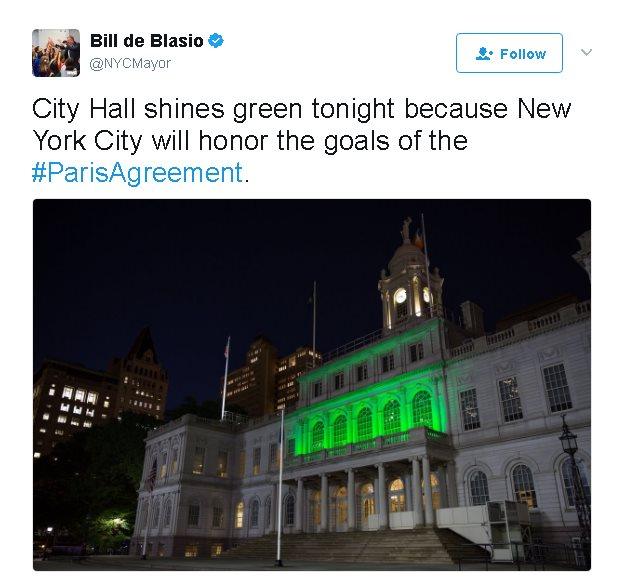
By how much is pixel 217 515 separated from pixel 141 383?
10168 centimetres

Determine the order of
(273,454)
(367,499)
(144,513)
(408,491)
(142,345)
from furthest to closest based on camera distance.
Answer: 1. (142,345)
2. (144,513)
3. (273,454)
4. (367,499)
5. (408,491)

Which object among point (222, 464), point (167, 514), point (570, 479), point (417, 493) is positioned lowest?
point (167, 514)

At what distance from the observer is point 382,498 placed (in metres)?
29.3

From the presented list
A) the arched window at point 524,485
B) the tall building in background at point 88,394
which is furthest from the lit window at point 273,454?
the tall building in background at point 88,394

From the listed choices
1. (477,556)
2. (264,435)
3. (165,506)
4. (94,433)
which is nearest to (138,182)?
(477,556)

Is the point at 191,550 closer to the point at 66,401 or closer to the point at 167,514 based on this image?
the point at 167,514

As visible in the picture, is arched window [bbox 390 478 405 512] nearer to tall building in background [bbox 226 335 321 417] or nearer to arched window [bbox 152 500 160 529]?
arched window [bbox 152 500 160 529]

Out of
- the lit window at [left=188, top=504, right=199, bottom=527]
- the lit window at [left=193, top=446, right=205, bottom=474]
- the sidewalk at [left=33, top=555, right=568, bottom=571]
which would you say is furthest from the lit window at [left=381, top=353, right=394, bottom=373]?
the lit window at [left=188, top=504, right=199, bottom=527]

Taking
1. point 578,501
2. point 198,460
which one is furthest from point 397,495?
point 198,460

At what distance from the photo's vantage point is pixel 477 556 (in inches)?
915

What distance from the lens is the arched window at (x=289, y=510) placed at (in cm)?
3894

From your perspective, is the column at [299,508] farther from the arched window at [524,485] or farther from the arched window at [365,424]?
the arched window at [524,485]

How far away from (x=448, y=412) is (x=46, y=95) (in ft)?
89.9

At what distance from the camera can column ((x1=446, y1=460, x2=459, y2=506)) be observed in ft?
93.9
